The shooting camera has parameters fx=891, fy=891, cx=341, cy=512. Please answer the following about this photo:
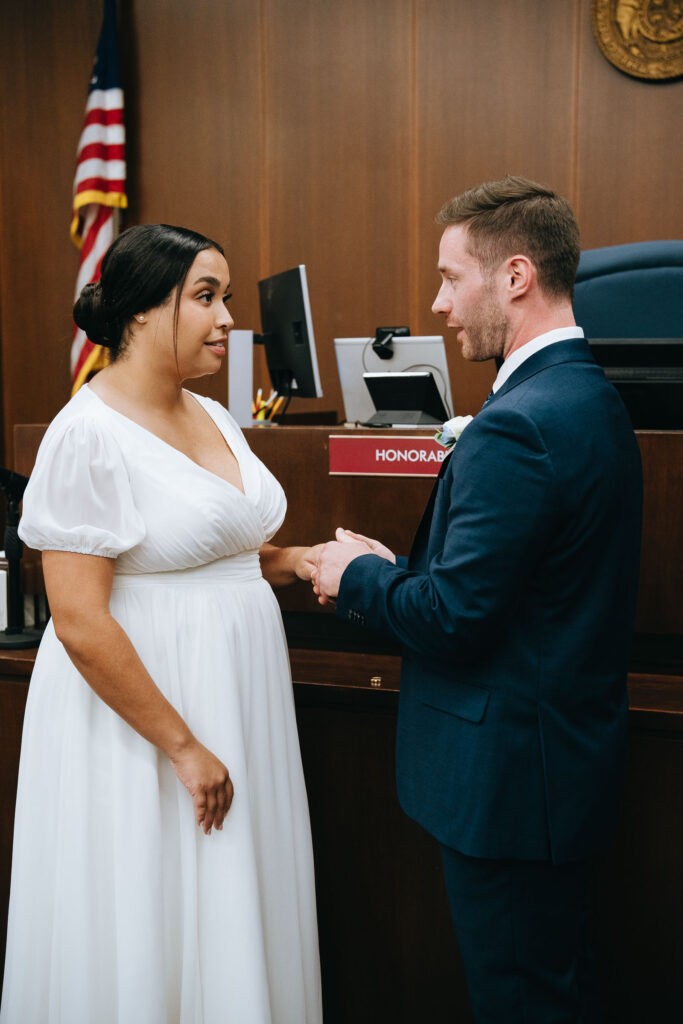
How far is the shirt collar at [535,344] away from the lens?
1318 millimetres

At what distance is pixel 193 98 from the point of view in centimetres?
430

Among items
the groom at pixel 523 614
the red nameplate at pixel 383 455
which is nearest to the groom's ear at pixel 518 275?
the groom at pixel 523 614

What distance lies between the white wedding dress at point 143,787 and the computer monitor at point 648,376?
34.5 inches

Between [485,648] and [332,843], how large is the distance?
2.76 ft

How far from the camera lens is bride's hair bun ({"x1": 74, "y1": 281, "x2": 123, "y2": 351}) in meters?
1.52

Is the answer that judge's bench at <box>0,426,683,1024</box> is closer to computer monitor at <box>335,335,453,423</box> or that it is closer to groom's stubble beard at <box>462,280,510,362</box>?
groom's stubble beard at <box>462,280,510,362</box>

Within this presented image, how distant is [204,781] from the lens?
1.44 meters

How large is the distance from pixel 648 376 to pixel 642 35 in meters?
2.54

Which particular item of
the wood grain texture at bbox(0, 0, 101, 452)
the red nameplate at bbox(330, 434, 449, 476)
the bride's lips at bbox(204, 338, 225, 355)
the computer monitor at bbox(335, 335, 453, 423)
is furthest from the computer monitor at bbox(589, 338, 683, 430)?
the wood grain texture at bbox(0, 0, 101, 452)

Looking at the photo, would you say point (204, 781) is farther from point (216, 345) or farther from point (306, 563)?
point (216, 345)

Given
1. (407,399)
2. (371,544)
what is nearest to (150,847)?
(371,544)

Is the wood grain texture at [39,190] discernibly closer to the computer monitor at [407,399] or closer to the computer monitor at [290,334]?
the computer monitor at [290,334]

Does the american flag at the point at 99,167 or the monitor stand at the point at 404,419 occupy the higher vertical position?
the american flag at the point at 99,167

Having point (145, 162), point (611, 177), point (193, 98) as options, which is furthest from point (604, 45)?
point (145, 162)
